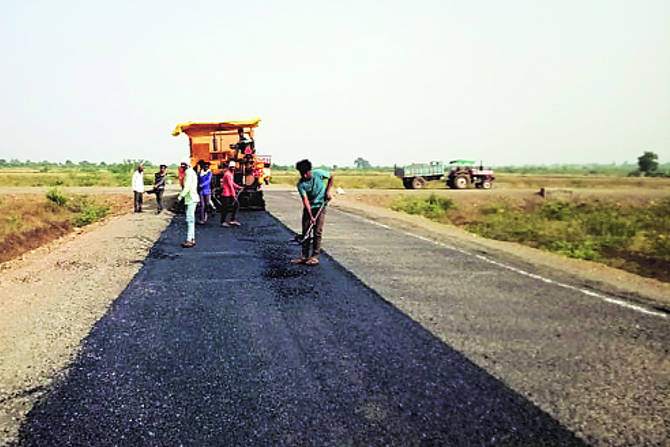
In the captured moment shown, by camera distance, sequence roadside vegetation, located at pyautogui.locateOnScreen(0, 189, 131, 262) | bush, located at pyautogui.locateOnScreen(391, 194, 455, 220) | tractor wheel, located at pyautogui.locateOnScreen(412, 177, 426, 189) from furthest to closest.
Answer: tractor wheel, located at pyautogui.locateOnScreen(412, 177, 426, 189)
bush, located at pyautogui.locateOnScreen(391, 194, 455, 220)
roadside vegetation, located at pyautogui.locateOnScreen(0, 189, 131, 262)

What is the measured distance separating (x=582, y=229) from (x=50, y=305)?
→ 16.1 metres

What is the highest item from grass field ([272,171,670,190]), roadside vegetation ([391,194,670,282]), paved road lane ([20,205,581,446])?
grass field ([272,171,670,190])

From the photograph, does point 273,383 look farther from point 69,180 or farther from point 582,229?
point 69,180

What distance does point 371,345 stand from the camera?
183 inches

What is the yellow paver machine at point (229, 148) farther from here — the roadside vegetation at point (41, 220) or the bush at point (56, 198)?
the bush at point (56, 198)

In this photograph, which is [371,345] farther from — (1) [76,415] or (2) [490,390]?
(1) [76,415]

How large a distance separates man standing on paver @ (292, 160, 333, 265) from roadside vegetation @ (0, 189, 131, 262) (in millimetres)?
7602

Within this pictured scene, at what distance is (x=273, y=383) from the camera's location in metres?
3.80

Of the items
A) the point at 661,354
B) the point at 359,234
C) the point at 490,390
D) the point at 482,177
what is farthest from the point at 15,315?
the point at 482,177

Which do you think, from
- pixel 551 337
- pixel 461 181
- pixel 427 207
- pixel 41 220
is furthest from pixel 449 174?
pixel 551 337

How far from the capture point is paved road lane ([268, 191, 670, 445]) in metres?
3.42

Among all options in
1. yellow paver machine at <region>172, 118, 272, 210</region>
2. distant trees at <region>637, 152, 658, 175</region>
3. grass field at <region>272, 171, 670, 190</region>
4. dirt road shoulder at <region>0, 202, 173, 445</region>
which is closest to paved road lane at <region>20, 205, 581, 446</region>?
dirt road shoulder at <region>0, 202, 173, 445</region>

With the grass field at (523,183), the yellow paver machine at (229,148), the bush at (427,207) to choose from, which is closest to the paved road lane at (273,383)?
the yellow paver machine at (229,148)

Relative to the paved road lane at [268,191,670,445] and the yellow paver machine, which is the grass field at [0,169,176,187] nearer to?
the yellow paver machine
